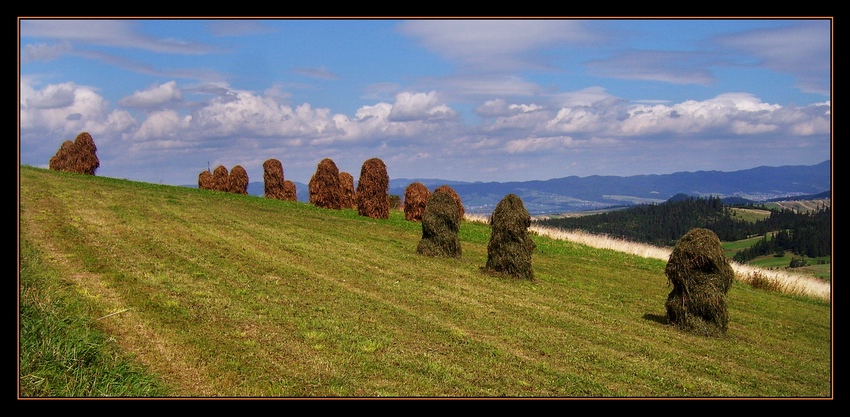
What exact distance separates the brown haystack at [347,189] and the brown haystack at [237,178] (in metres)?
A: 10.0

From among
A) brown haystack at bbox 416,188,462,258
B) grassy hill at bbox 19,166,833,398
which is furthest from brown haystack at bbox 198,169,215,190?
brown haystack at bbox 416,188,462,258

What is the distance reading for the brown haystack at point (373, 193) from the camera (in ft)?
124

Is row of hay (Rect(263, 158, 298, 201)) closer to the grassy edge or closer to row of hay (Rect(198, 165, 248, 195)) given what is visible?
row of hay (Rect(198, 165, 248, 195))

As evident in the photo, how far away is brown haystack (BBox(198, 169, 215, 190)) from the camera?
5134 centimetres

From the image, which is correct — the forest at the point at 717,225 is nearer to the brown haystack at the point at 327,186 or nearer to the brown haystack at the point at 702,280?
the brown haystack at the point at 327,186

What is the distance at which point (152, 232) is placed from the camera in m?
20.0

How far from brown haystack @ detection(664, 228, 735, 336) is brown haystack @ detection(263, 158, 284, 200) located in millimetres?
36216

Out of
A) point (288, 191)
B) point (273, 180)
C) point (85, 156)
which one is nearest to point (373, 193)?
point (273, 180)

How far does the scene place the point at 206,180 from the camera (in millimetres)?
52375

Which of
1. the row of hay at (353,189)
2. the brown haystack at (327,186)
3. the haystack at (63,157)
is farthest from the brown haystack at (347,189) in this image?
the haystack at (63,157)

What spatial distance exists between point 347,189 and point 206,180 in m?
14.8

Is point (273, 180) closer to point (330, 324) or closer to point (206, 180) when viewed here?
Result: point (206, 180)

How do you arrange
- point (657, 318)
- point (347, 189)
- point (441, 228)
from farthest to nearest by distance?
point (347, 189), point (441, 228), point (657, 318)

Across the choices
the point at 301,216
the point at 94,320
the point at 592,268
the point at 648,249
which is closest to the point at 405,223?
the point at 301,216
